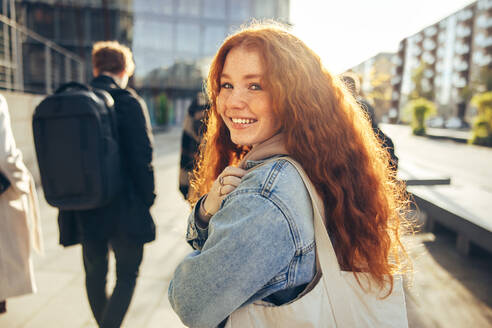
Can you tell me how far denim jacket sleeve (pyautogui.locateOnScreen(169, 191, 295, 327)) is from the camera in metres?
0.89

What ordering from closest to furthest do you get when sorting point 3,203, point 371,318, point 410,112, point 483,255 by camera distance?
point 371,318 < point 3,203 < point 483,255 < point 410,112

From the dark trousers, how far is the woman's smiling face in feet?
4.81

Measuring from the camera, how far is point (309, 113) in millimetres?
1123

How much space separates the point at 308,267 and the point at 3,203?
2.28 metres

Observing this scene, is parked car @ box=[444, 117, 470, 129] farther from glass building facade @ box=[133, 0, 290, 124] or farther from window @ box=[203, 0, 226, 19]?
window @ box=[203, 0, 226, 19]

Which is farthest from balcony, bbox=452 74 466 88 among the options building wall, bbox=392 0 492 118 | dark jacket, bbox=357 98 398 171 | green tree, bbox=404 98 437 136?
dark jacket, bbox=357 98 398 171

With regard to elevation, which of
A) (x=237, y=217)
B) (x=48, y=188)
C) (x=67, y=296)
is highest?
(x=237, y=217)

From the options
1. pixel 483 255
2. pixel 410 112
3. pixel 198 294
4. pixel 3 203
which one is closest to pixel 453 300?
pixel 483 255

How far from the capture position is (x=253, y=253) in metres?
0.88

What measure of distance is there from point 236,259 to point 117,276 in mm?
1768

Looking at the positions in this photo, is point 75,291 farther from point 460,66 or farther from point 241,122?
point 460,66

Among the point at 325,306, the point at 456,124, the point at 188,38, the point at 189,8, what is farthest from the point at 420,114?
the point at 325,306

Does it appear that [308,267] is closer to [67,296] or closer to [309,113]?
[309,113]

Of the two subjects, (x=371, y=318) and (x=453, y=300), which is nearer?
(x=371, y=318)
